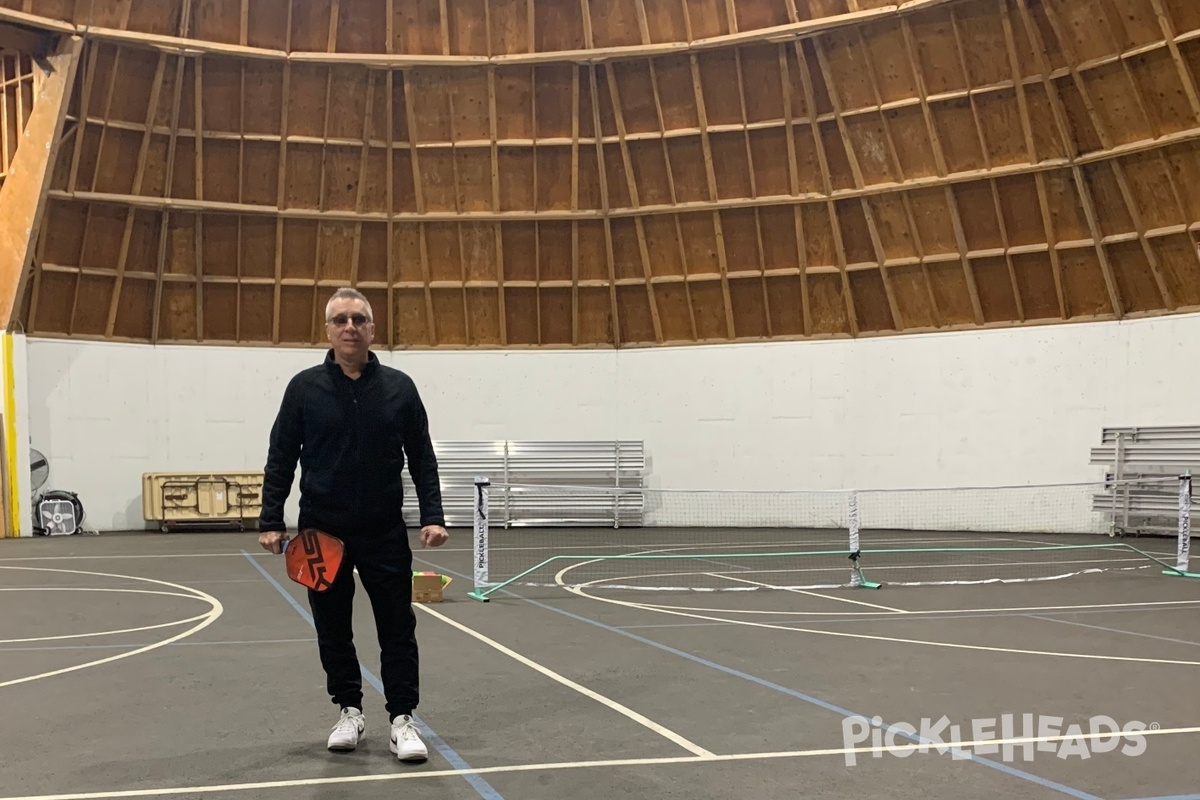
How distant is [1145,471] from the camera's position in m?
15.8

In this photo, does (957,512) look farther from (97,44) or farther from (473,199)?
(97,44)

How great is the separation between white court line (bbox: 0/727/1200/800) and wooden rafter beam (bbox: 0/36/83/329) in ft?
50.7

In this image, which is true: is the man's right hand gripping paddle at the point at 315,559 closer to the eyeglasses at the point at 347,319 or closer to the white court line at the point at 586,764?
the white court line at the point at 586,764

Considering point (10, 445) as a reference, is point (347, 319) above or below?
above

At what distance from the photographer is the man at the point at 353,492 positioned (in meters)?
4.71

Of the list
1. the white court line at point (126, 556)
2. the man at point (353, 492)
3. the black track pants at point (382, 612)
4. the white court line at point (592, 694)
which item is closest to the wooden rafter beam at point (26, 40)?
the white court line at point (126, 556)

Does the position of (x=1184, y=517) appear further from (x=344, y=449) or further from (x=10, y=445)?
(x=10, y=445)

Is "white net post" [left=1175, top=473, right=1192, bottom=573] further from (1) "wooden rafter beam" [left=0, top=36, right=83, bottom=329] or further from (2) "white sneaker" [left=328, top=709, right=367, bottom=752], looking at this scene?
(1) "wooden rafter beam" [left=0, top=36, right=83, bottom=329]

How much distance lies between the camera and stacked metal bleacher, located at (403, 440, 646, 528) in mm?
19094

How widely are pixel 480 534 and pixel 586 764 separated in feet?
18.0

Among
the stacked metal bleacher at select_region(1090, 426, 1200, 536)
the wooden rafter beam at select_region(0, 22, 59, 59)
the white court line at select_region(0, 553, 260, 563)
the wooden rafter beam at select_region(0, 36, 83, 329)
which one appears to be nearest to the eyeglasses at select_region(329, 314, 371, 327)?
the white court line at select_region(0, 553, 260, 563)

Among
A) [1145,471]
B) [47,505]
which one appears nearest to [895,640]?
[1145,471]

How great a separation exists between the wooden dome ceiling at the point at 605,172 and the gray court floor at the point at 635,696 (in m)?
8.60

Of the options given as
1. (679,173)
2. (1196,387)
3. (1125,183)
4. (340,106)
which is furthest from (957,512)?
(340,106)
